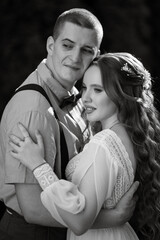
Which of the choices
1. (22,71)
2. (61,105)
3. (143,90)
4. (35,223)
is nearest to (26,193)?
(35,223)

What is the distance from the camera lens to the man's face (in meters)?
3.27

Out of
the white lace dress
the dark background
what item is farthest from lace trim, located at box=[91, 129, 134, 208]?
the dark background

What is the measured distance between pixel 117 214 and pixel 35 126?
25.2 inches

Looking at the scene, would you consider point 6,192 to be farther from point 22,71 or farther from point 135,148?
point 22,71

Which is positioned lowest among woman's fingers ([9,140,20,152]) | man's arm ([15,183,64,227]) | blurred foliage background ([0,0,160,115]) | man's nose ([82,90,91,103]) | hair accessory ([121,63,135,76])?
blurred foliage background ([0,0,160,115])

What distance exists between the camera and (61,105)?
3350 mm

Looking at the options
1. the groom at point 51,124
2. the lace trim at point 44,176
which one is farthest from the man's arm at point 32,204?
the lace trim at point 44,176

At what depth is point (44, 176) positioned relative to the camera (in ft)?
9.47

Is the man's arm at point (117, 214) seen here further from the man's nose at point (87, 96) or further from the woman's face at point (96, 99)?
the man's nose at point (87, 96)

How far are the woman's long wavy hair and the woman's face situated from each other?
0.12 ft

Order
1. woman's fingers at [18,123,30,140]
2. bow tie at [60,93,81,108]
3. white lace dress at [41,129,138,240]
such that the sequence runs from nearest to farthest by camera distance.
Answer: white lace dress at [41,129,138,240] < woman's fingers at [18,123,30,140] < bow tie at [60,93,81,108]

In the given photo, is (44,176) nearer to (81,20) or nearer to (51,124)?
(51,124)

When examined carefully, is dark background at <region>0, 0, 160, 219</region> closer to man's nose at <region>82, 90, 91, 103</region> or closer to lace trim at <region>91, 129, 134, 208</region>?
man's nose at <region>82, 90, 91, 103</region>

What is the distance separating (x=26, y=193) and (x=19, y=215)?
30 centimetres
